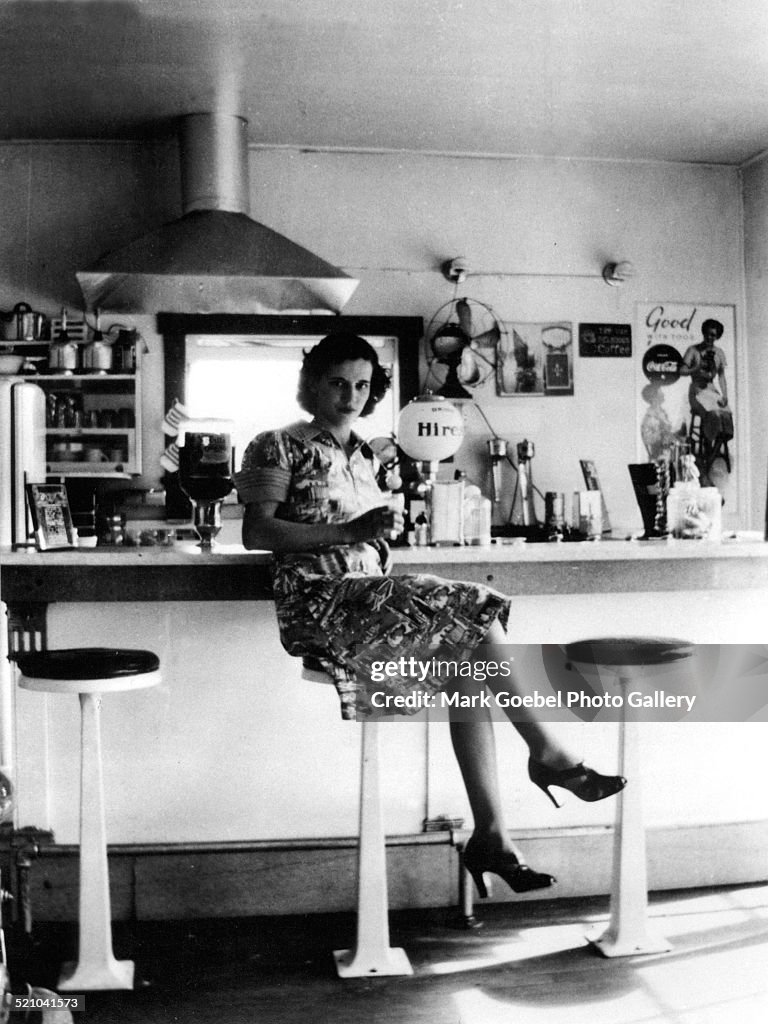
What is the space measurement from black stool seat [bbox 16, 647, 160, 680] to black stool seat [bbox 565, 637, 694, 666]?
3.30ft

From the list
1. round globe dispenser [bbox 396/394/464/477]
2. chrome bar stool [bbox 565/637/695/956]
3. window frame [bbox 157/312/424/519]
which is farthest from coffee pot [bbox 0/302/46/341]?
chrome bar stool [bbox 565/637/695/956]

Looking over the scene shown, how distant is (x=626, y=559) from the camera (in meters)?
2.72

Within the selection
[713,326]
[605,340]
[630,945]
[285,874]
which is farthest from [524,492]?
[630,945]

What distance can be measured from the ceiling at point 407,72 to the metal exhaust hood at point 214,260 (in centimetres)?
21

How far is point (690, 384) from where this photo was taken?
18.8 ft

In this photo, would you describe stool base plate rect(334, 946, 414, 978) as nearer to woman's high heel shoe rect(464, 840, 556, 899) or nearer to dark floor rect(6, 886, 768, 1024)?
dark floor rect(6, 886, 768, 1024)

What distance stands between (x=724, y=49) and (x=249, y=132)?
7.70 feet

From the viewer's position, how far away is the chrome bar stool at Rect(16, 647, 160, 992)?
2.20 meters

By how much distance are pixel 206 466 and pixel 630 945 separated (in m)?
1.65

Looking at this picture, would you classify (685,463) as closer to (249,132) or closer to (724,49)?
(724,49)

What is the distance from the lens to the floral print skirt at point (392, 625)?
2.21m

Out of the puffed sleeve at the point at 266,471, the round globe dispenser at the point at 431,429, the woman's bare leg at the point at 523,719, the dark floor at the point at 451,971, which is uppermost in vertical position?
the round globe dispenser at the point at 431,429

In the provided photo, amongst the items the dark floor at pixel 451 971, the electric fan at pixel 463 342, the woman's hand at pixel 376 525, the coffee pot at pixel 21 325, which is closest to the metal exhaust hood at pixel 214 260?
the coffee pot at pixel 21 325

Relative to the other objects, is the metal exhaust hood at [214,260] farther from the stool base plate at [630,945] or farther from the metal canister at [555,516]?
the stool base plate at [630,945]
